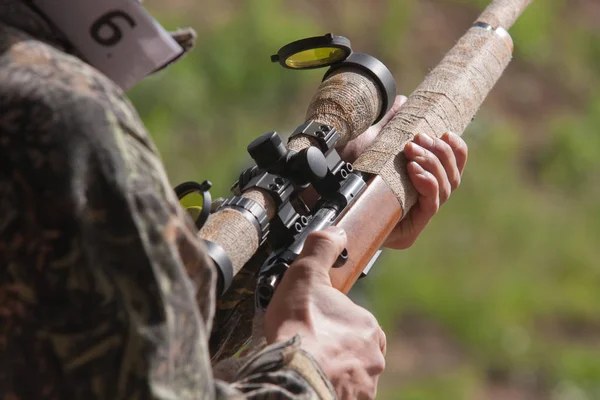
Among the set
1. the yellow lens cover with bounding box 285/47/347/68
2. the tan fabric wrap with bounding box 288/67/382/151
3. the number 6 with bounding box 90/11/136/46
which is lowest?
the tan fabric wrap with bounding box 288/67/382/151

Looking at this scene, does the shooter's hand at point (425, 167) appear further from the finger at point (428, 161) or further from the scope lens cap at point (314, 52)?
the scope lens cap at point (314, 52)

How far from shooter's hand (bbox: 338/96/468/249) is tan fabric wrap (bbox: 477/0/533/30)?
362 mm

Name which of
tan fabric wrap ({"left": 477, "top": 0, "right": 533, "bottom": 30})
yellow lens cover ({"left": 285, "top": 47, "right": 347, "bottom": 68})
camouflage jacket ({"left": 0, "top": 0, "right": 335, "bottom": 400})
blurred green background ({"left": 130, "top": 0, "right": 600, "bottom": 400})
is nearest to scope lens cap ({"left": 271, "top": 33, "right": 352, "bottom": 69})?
yellow lens cover ({"left": 285, "top": 47, "right": 347, "bottom": 68})

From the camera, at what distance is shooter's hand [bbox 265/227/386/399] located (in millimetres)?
1916

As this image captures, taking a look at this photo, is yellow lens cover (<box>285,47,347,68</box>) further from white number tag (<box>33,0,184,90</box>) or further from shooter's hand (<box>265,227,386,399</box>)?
white number tag (<box>33,0,184,90</box>)

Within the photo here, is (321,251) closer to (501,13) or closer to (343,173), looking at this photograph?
(343,173)

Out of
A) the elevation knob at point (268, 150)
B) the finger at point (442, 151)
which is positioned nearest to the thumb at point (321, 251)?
the elevation knob at point (268, 150)

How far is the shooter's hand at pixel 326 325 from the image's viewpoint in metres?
1.92

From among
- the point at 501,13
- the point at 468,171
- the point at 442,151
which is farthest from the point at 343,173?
the point at 468,171

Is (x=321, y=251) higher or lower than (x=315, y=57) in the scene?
lower

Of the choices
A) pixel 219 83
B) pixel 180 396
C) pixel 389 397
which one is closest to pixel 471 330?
pixel 389 397

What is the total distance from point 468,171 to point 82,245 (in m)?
6.28

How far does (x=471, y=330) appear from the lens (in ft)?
22.3

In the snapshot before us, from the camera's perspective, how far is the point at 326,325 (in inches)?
76.6
